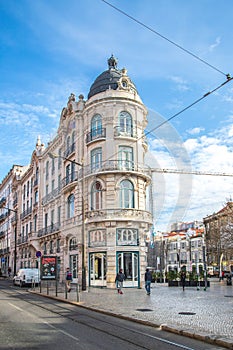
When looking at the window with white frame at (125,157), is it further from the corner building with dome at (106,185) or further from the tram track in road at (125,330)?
the tram track in road at (125,330)

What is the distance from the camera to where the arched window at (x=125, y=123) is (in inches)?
1303

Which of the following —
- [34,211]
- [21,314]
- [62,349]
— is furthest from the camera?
[34,211]

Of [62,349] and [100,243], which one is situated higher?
[100,243]

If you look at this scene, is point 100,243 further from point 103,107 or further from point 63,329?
point 63,329

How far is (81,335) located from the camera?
32.5 ft

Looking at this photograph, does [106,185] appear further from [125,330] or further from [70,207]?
[125,330]

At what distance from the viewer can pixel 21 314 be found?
13953mm

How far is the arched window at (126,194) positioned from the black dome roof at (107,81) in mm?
8524

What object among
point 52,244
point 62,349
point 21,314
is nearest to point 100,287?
point 52,244

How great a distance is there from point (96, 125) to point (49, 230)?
15474 millimetres

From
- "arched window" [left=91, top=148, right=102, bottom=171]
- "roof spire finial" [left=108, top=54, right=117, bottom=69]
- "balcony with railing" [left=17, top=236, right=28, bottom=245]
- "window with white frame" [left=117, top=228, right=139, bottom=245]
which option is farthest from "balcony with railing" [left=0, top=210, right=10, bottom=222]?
"window with white frame" [left=117, top=228, right=139, bottom=245]

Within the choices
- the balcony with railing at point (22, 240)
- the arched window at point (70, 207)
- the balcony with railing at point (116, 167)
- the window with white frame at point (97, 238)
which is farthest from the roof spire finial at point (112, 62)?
the balcony with railing at point (22, 240)

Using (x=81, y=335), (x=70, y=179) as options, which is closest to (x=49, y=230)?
(x=70, y=179)

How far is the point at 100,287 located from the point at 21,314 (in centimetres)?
1715
